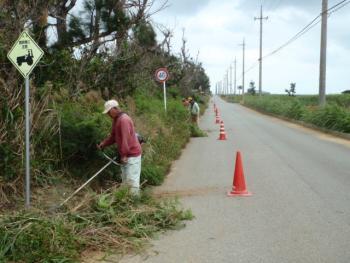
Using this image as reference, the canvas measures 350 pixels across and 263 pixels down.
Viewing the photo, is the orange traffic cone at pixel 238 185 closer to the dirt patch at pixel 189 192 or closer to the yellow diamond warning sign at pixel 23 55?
the dirt patch at pixel 189 192

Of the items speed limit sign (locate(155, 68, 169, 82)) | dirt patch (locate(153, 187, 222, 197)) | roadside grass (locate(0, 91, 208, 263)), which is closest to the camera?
roadside grass (locate(0, 91, 208, 263))

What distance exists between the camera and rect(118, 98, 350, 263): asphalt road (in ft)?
20.3

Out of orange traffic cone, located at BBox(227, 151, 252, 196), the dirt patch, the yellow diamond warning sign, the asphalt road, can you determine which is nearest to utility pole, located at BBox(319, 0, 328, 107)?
the asphalt road

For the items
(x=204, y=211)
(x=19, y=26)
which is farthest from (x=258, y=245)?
(x=19, y=26)

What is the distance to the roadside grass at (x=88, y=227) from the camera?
5.86 meters

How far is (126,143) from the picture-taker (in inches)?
328

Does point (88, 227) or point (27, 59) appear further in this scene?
point (27, 59)

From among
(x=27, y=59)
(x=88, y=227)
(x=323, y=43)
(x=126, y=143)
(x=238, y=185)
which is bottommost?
(x=238, y=185)

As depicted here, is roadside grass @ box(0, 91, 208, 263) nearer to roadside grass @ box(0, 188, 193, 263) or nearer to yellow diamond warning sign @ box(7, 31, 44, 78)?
roadside grass @ box(0, 188, 193, 263)

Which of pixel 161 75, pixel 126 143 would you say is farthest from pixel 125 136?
pixel 161 75

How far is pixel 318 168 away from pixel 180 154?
5039 mm

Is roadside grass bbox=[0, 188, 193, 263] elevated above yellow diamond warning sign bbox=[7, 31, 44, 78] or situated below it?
below

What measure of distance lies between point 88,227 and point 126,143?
6.45 feet

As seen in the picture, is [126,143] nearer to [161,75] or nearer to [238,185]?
[238,185]
